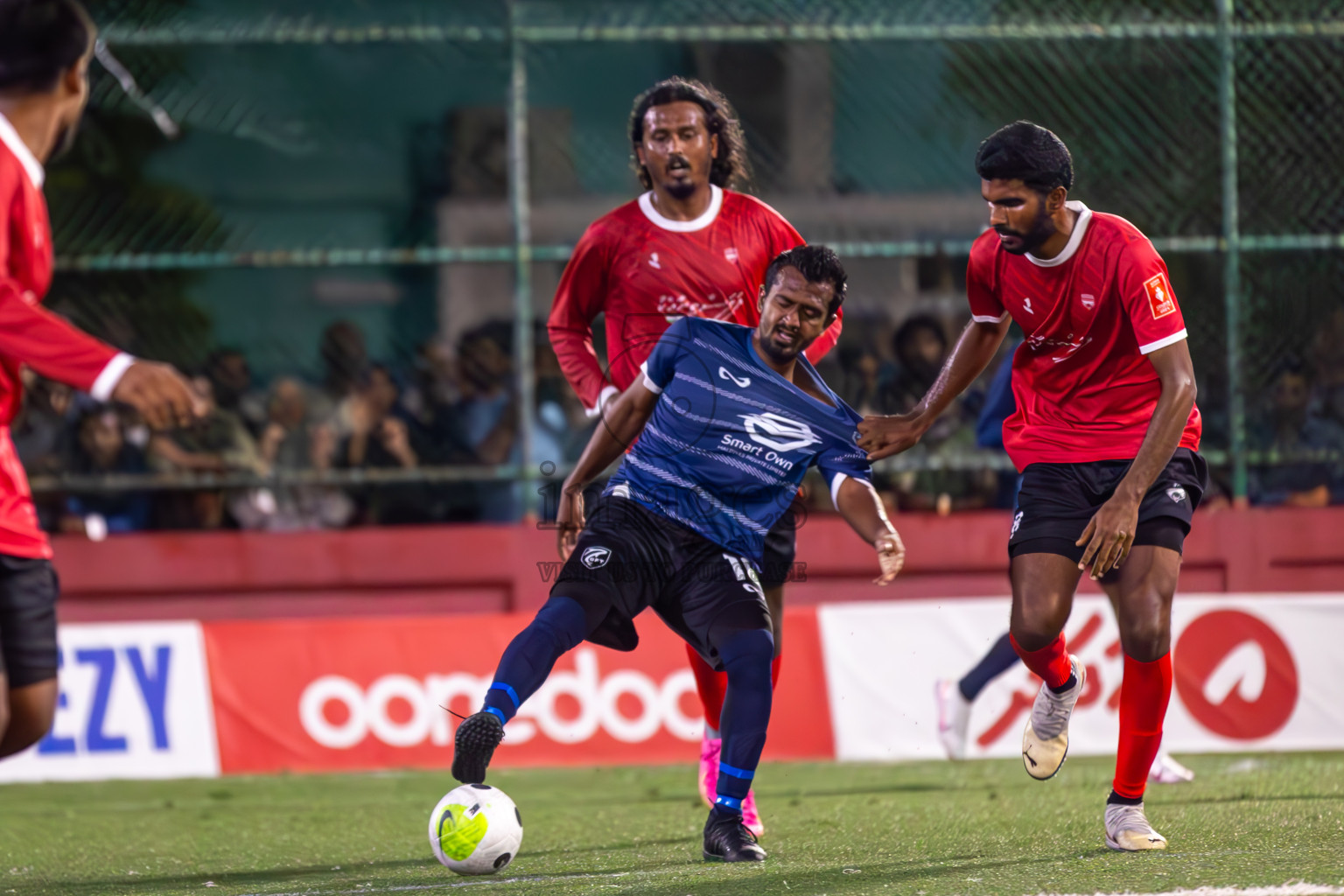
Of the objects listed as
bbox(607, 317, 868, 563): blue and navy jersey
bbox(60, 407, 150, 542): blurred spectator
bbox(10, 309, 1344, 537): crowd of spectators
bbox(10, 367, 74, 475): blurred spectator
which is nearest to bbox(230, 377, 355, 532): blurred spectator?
bbox(10, 309, 1344, 537): crowd of spectators

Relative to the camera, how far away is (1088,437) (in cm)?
488

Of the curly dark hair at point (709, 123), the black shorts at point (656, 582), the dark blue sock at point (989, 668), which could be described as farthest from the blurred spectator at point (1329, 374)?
the black shorts at point (656, 582)

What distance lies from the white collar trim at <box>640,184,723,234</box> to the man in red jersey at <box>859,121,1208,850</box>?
3.35ft

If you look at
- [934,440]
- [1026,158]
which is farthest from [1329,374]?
[1026,158]

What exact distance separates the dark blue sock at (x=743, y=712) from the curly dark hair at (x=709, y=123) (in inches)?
75.3

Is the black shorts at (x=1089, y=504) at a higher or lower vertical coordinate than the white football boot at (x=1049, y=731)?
higher

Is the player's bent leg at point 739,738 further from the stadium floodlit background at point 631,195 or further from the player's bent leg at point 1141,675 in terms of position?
the stadium floodlit background at point 631,195

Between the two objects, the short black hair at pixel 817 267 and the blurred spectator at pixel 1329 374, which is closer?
the short black hair at pixel 817 267

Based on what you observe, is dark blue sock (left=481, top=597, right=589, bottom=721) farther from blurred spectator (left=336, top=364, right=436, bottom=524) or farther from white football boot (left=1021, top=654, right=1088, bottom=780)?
blurred spectator (left=336, top=364, right=436, bottom=524)

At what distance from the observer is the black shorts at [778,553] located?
5395mm

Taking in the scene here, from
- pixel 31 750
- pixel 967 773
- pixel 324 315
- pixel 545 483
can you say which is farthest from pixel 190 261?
pixel 967 773

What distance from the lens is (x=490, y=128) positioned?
10250mm

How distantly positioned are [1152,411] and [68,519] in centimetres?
712

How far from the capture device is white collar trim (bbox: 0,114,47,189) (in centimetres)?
347
